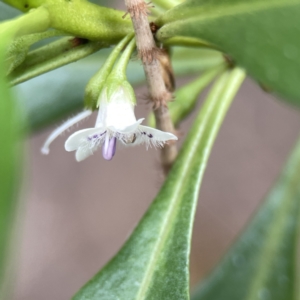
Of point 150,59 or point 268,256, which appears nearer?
point 150,59

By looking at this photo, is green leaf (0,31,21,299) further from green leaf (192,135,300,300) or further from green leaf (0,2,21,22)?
green leaf (192,135,300,300)

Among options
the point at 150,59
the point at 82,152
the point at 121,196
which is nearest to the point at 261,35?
the point at 150,59

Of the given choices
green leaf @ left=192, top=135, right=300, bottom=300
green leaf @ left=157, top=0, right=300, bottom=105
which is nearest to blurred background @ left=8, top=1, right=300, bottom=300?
green leaf @ left=192, top=135, right=300, bottom=300

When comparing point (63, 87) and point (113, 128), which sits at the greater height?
point (63, 87)

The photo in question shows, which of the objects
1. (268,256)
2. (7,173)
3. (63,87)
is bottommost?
(268,256)

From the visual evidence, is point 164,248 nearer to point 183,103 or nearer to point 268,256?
point 183,103

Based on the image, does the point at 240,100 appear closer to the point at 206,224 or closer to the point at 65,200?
the point at 206,224

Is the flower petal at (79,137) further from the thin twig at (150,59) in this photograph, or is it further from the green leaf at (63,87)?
the green leaf at (63,87)
